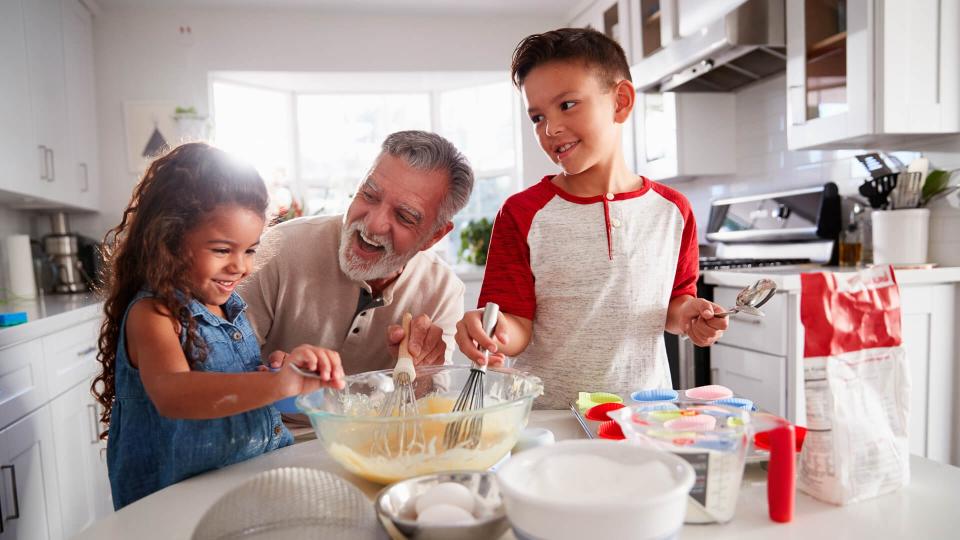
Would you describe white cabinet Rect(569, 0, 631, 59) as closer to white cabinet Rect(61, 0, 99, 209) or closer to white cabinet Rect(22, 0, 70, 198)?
white cabinet Rect(22, 0, 70, 198)

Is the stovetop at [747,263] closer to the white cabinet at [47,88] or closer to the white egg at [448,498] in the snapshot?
the white egg at [448,498]

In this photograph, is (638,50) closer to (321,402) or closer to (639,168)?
(639,168)

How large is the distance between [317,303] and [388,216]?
0.30 m

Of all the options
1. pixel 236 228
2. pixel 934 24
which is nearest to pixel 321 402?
pixel 236 228

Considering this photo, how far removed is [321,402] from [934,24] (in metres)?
2.23

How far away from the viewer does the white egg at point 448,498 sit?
0.58 m

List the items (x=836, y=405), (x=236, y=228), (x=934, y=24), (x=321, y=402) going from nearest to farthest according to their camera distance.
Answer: (x=836, y=405) → (x=321, y=402) → (x=236, y=228) → (x=934, y=24)

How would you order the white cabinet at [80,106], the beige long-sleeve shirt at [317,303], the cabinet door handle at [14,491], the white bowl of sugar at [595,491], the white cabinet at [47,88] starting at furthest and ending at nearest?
the white cabinet at [80,106]
the white cabinet at [47,88]
the cabinet door handle at [14,491]
the beige long-sleeve shirt at [317,303]
the white bowl of sugar at [595,491]

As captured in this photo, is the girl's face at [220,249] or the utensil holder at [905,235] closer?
the girl's face at [220,249]

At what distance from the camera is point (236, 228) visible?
3.19ft

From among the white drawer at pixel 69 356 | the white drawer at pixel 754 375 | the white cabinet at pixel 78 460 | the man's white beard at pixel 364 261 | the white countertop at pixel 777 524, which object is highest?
the man's white beard at pixel 364 261

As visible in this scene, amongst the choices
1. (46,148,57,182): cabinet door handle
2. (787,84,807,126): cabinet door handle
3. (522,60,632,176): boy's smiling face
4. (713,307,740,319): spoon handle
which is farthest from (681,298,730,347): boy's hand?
(46,148,57,182): cabinet door handle

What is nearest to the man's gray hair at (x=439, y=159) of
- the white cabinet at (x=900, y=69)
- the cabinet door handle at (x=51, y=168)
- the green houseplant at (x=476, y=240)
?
the white cabinet at (x=900, y=69)

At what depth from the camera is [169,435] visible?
38.0 inches
